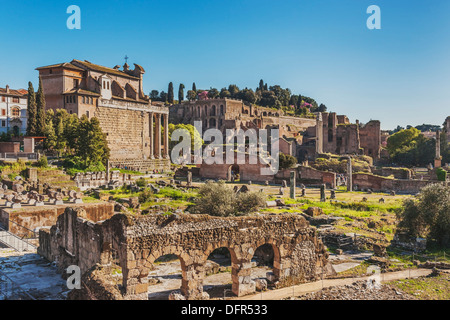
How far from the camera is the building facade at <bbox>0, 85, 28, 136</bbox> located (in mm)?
47531

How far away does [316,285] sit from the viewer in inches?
553

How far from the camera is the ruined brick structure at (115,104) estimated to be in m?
45.2

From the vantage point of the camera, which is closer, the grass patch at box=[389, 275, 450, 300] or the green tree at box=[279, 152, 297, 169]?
the grass patch at box=[389, 275, 450, 300]

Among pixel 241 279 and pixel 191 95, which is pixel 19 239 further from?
pixel 191 95

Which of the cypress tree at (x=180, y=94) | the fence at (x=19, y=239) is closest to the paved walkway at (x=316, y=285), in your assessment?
the fence at (x=19, y=239)

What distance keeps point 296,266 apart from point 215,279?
3.05m

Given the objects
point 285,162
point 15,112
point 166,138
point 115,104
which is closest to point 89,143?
point 115,104

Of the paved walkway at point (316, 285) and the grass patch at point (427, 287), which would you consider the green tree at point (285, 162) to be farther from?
the grass patch at point (427, 287)

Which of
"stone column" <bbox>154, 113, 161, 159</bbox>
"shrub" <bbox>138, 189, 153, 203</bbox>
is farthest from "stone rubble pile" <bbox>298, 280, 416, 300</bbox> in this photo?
"stone column" <bbox>154, 113, 161, 159</bbox>

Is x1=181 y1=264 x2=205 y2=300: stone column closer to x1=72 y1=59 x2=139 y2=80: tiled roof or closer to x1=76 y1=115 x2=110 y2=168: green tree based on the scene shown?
x1=76 y1=115 x2=110 y2=168: green tree

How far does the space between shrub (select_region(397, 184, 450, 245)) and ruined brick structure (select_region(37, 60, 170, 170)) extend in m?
34.6

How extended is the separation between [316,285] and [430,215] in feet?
33.2

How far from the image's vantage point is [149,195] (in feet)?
97.9
